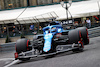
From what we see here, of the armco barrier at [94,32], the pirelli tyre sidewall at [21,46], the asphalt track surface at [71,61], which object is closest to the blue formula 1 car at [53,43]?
the pirelli tyre sidewall at [21,46]

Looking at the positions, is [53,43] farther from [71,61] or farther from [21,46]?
[71,61]

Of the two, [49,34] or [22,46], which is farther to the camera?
Answer: [22,46]

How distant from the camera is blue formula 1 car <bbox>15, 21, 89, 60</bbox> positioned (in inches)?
396

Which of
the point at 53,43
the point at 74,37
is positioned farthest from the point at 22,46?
the point at 74,37

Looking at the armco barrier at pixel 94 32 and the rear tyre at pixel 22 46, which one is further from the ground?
the rear tyre at pixel 22 46

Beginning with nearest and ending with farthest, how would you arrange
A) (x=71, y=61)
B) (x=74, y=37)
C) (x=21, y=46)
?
(x=71, y=61) < (x=74, y=37) < (x=21, y=46)

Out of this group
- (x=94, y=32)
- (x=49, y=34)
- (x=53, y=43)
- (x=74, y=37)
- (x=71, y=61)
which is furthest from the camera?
(x=94, y=32)

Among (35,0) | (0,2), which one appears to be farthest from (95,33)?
(0,2)

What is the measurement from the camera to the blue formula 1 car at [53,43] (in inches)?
396

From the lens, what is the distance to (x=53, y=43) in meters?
10.2

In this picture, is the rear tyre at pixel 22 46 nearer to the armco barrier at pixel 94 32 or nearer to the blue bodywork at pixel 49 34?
the blue bodywork at pixel 49 34

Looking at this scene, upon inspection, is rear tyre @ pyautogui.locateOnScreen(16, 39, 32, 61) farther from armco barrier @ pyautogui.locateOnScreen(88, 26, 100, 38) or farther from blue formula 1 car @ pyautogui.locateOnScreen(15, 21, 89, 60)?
armco barrier @ pyautogui.locateOnScreen(88, 26, 100, 38)

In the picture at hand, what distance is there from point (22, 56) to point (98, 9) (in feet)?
44.2

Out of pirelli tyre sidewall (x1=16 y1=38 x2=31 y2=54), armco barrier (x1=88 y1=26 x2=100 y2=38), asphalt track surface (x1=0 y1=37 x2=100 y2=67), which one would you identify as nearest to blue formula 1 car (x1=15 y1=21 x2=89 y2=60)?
pirelli tyre sidewall (x1=16 y1=38 x2=31 y2=54)
